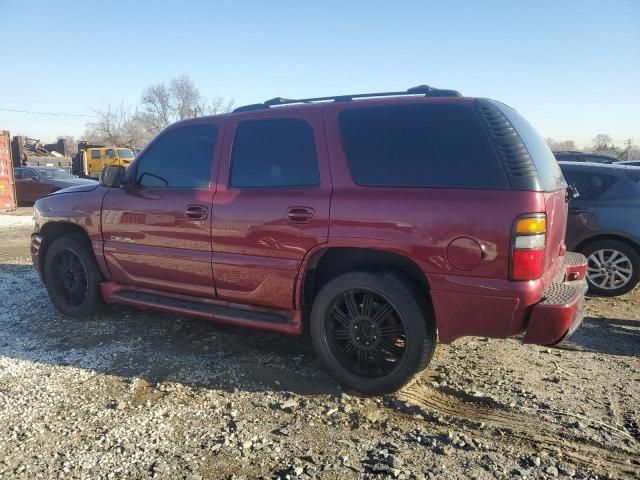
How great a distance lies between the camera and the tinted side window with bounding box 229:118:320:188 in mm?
3494

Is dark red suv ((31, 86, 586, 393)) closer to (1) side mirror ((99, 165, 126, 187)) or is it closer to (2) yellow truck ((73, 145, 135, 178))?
(1) side mirror ((99, 165, 126, 187))

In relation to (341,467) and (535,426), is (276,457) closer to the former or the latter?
(341,467)

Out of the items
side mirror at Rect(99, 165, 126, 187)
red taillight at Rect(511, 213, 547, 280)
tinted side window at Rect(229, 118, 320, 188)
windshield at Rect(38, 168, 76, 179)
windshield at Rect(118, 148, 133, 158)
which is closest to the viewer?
red taillight at Rect(511, 213, 547, 280)

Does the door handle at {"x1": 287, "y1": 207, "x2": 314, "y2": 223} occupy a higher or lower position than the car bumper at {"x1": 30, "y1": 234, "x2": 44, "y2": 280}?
higher

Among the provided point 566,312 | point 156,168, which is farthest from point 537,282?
point 156,168

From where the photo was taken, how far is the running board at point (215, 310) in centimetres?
357

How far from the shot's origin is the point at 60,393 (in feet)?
11.0

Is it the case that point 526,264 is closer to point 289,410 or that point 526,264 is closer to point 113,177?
point 289,410

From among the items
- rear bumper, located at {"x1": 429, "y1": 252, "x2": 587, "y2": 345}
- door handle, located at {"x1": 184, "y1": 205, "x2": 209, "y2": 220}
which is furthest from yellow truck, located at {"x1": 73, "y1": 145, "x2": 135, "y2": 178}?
rear bumper, located at {"x1": 429, "y1": 252, "x2": 587, "y2": 345}

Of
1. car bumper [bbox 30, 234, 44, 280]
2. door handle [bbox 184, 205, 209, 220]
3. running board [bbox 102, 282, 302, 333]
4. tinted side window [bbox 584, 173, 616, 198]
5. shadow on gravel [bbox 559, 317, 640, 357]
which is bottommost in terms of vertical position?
shadow on gravel [bbox 559, 317, 640, 357]

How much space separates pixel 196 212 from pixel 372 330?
5.52 feet

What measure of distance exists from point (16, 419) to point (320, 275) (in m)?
2.18

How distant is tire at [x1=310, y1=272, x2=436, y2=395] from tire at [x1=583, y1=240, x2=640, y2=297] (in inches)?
132

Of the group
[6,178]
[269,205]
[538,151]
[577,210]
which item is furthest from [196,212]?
[6,178]
